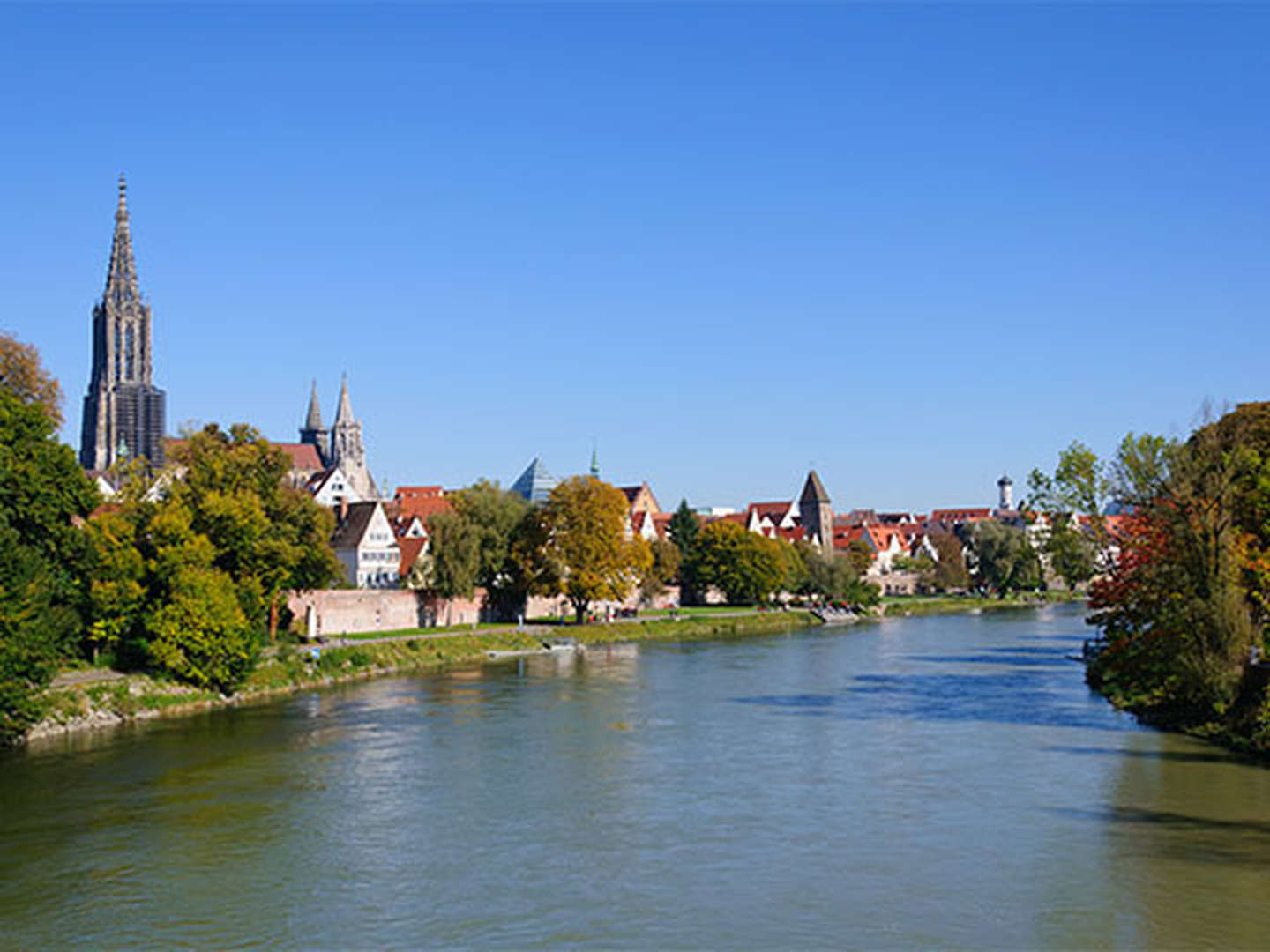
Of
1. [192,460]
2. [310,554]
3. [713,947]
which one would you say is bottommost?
[713,947]

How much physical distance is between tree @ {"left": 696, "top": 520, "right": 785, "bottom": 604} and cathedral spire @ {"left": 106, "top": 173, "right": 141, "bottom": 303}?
100 metres

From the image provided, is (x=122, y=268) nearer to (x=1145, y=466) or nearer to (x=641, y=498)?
(x=641, y=498)

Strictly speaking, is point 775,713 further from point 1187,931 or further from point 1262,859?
point 1187,931

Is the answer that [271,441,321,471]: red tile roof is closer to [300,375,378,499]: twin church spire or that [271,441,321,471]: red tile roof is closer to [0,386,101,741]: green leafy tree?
[300,375,378,499]: twin church spire

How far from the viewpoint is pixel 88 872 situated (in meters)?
19.6

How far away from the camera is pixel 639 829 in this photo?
Result: 73.0ft

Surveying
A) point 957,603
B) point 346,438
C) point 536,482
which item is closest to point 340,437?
point 346,438

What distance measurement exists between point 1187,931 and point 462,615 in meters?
52.3

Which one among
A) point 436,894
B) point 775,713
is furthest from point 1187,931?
point 775,713

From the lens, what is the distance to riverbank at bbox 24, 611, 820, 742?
112ft

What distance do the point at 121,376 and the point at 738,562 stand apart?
102 meters

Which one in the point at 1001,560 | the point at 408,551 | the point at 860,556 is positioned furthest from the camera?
the point at 860,556

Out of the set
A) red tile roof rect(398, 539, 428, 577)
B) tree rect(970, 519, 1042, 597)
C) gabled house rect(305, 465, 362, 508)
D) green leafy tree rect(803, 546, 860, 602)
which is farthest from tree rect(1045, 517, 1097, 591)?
gabled house rect(305, 465, 362, 508)

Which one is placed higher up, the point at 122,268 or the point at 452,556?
the point at 122,268
